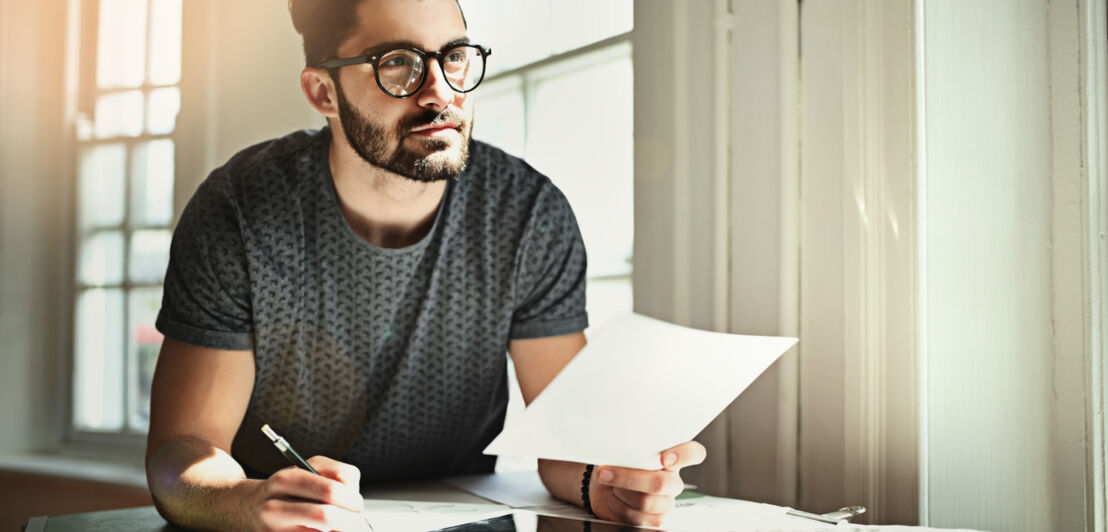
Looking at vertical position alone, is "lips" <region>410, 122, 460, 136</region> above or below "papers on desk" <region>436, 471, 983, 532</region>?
above

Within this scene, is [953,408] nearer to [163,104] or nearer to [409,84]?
[409,84]

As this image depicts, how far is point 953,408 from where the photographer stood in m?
0.88

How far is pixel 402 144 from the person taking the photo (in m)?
1.06

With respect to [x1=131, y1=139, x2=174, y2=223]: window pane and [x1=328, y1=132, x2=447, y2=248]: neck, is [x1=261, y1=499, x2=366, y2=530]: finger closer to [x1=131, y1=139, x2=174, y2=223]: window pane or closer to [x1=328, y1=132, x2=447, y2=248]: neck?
[x1=328, y1=132, x2=447, y2=248]: neck

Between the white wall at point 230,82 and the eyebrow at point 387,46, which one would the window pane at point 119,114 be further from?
the eyebrow at point 387,46

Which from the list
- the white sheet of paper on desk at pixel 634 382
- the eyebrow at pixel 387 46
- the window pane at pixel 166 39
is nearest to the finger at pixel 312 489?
the white sheet of paper on desk at pixel 634 382

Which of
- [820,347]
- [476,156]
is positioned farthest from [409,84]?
[820,347]

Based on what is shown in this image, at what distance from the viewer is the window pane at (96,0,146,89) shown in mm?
1519

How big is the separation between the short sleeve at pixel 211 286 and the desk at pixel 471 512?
22cm

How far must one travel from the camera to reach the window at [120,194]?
58.7 inches

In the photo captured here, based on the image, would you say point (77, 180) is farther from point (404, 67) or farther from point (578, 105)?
point (578, 105)

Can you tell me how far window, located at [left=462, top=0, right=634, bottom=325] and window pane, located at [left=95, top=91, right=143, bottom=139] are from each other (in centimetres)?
73

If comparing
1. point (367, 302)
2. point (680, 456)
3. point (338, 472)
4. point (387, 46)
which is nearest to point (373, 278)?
point (367, 302)

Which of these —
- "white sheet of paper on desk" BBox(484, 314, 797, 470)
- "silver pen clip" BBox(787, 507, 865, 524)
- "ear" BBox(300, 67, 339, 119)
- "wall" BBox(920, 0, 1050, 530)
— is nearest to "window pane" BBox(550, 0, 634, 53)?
"ear" BBox(300, 67, 339, 119)
